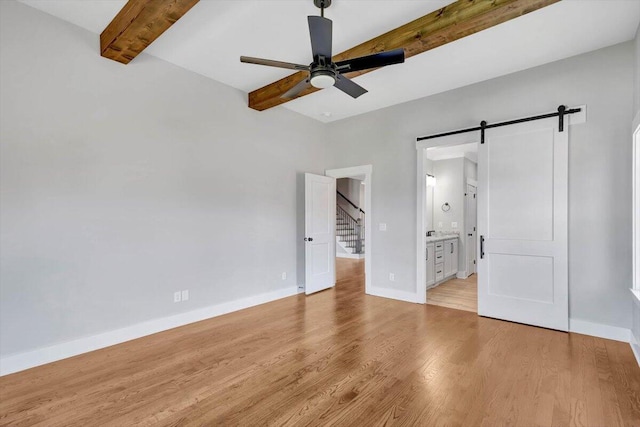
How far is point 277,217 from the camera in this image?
197 inches

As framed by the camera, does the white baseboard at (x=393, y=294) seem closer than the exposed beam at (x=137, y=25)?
No

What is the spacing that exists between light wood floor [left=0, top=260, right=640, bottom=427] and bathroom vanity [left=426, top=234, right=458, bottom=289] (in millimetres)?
1838

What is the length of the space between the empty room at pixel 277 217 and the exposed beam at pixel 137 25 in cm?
3

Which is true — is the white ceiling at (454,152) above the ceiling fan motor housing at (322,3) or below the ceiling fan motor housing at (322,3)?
below

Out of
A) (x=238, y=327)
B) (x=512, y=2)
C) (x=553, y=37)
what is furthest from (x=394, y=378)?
(x=553, y=37)

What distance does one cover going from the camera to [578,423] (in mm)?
1961

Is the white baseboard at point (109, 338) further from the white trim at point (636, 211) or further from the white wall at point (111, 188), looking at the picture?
the white trim at point (636, 211)

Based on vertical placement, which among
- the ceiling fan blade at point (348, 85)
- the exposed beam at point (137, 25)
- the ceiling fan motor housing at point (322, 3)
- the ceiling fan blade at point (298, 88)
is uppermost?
the ceiling fan motor housing at point (322, 3)

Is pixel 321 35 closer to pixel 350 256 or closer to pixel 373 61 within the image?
pixel 373 61

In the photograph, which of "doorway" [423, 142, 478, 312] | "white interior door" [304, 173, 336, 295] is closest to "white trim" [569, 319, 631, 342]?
"doorway" [423, 142, 478, 312]

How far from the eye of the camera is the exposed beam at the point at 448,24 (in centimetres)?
243

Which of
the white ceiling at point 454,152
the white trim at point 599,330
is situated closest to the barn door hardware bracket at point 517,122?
the white ceiling at point 454,152

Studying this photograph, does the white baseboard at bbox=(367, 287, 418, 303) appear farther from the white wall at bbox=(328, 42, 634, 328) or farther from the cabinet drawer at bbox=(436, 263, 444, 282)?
the white wall at bbox=(328, 42, 634, 328)

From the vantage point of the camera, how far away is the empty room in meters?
2.38
